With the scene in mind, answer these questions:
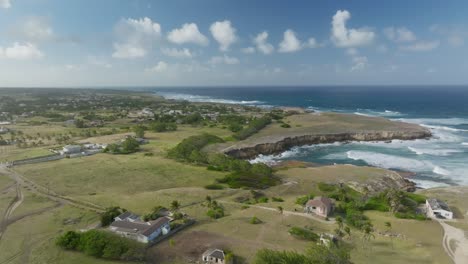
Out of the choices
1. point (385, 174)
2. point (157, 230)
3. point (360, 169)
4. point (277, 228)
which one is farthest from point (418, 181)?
point (157, 230)

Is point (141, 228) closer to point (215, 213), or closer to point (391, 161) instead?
point (215, 213)

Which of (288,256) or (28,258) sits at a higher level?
(288,256)

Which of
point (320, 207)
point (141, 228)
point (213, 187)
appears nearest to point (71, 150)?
point (213, 187)

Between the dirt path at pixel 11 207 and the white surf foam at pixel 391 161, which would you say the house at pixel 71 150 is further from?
the white surf foam at pixel 391 161

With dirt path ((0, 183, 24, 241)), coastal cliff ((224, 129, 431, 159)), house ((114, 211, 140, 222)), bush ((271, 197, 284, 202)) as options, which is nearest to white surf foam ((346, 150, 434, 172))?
coastal cliff ((224, 129, 431, 159))

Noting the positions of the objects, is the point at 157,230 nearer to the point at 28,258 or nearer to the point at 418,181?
the point at 28,258
